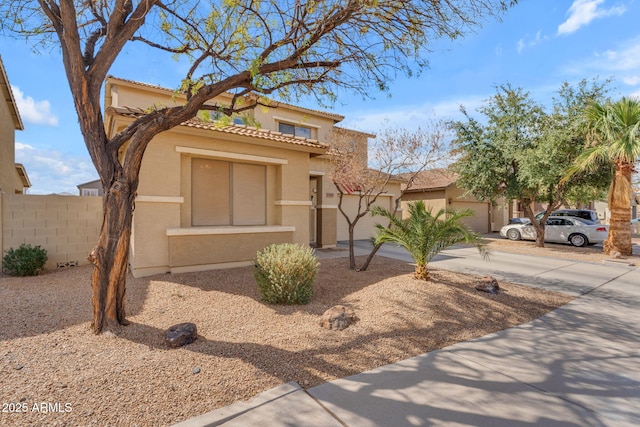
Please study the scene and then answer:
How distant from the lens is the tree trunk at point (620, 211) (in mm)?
11906

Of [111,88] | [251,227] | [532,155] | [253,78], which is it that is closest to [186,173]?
[251,227]

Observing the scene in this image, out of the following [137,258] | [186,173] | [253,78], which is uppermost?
[253,78]

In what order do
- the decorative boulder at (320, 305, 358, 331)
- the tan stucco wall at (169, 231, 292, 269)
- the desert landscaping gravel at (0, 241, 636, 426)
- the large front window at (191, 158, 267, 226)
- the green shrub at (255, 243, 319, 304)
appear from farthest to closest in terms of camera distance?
the large front window at (191, 158, 267, 226), the tan stucco wall at (169, 231, 292, 269), the green shrub at (255, 243, 319, 304), the decorative boulder at (320, 305, 358, 331), the desert landscaping gravel at (0, 241, 636, 426)

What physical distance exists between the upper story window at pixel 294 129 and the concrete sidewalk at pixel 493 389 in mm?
13109

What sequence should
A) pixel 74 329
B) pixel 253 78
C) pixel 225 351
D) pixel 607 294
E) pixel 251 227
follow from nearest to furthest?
pixel 225 351, pixel 74 329, pixel 253 78, pixel 607 294, pixel 251 227

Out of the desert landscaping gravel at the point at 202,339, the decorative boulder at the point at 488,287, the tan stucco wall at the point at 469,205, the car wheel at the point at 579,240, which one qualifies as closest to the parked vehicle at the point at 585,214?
the car wheel at the point at 579,240

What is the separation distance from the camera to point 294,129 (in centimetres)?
1606

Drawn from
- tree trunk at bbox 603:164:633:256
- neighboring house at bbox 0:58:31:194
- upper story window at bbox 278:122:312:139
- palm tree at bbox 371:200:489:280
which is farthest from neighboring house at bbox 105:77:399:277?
tree trunk at bbox 603:164:633:256

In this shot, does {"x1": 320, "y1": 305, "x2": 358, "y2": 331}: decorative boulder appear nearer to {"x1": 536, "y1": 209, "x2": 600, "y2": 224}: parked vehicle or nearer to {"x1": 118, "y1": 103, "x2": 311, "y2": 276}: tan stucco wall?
{"x1": 118, "y1": 103, "x2": 311, "y2": 276}: tan stucco wall

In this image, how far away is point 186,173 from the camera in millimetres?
8414

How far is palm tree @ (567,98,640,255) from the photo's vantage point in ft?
37.2

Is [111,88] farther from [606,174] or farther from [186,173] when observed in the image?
[606,174]

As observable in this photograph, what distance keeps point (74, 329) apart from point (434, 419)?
4867 mm

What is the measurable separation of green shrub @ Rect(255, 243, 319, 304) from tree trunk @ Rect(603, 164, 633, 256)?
13122mm
